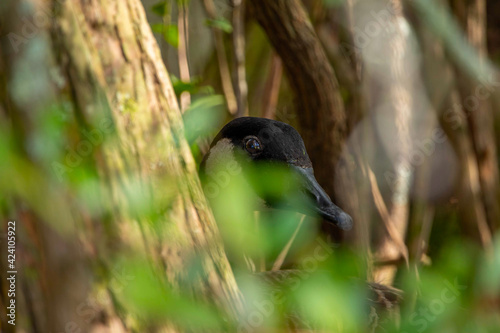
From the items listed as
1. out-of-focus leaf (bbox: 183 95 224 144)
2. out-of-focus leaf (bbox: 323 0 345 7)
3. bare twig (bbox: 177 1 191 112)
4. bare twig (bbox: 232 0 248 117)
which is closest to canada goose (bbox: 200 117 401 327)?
out-of-focus leaf (bbox: 183 95 224 144)

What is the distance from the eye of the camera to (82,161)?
1.90 feet

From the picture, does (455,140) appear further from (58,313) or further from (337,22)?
(58,313)

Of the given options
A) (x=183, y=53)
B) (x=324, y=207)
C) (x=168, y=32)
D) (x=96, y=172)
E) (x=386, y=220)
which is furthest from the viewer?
(x=386, y=220)

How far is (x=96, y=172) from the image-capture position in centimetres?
59

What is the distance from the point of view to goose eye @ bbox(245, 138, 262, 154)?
55.6 inches

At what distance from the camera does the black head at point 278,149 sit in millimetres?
1209

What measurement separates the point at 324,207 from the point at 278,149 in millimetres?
235

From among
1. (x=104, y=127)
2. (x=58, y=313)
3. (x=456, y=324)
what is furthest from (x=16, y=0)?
(x=456, y=324)

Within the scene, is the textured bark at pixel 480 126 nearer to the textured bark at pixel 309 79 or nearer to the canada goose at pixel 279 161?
the textured bark at pixel 309 79

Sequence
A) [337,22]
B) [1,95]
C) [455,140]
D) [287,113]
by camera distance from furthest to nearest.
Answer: [287,113], [455,140], [337,22], [1,95]

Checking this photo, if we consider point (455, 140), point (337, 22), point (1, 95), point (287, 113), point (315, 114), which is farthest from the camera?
point (287, 113)

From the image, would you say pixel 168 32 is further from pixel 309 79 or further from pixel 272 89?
pixel 272 89

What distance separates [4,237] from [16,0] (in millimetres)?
257

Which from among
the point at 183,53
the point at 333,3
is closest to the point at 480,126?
the point at 333,3
